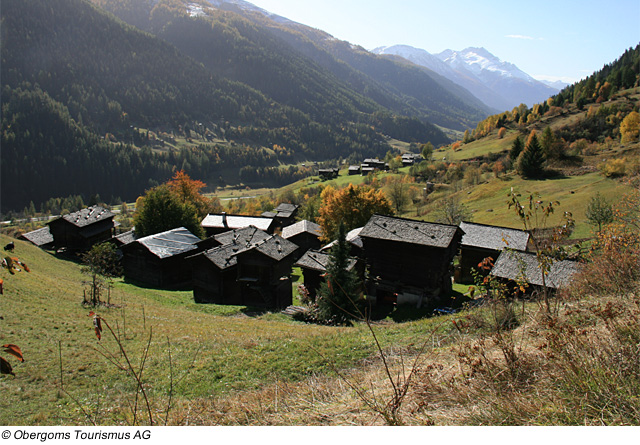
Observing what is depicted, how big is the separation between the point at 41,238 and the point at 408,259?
5134 cm

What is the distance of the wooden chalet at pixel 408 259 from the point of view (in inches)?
1232

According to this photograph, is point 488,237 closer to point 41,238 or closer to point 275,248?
point 275,248

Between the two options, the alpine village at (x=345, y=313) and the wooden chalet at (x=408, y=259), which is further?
the wooden chalet at (x=408, y=259)

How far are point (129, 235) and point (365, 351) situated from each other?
47.5 meters

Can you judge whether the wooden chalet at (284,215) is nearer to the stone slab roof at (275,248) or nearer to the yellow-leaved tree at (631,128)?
the stone slab roof at (275,248)

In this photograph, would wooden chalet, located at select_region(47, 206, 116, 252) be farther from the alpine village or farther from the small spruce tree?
the small spruce tree

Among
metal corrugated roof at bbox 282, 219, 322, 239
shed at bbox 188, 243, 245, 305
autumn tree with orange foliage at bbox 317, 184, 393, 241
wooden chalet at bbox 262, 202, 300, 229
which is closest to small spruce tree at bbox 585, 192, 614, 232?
autumn tree with orange foliage at bbox 317, 184, 393, 241

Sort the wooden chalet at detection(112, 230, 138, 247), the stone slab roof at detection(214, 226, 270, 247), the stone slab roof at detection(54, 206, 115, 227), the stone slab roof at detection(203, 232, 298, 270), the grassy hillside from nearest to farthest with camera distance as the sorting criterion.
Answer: the grassy hillside, the stone slab roof at detection(203, 232, 298, 270), the stone slab roof at detection(214, 226, 270, 247), the wooden chalet at detection(112, 230, 138, 247), the stone slab roof at detection(54, 206, 115, 227)

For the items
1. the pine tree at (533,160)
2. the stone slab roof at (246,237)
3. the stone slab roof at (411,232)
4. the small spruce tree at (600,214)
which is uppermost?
the pine tree at (533,160)

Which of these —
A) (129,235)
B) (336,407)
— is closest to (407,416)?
(336,407)

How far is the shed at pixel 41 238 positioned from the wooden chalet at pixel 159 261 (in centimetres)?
1879

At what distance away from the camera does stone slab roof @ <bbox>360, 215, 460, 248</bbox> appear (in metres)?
30.7

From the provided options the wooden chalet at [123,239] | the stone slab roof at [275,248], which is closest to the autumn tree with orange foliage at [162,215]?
the wooden chalet at [123,239]

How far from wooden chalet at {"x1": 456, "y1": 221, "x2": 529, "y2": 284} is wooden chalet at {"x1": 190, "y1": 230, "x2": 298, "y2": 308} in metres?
18.4
